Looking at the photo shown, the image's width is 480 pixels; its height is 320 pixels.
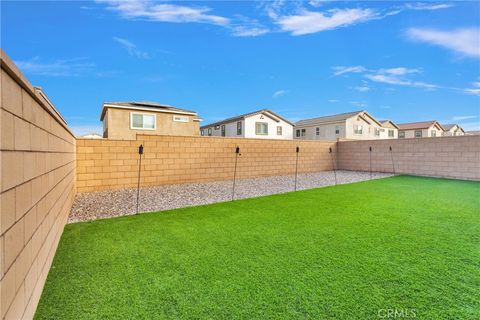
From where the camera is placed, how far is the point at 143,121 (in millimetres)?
14836

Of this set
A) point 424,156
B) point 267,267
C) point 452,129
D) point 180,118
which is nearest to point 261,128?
point 180,118

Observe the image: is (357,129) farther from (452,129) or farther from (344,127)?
(452,129)

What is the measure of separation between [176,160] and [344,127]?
19.2 meters

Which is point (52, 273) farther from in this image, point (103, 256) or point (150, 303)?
point (150, 303)

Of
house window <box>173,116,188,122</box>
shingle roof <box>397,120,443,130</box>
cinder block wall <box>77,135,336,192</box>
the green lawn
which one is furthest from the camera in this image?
shingle roof <box>397,120,443,130</box>

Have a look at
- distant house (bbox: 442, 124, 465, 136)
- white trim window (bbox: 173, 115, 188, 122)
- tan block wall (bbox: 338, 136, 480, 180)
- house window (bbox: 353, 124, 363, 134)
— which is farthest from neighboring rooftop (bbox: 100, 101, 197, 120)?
distant house (bbox: 442, 124, 465, 136)

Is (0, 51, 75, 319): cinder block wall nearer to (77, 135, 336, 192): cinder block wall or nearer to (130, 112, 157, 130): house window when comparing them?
(77, 135, 336, 192): cinder block wall

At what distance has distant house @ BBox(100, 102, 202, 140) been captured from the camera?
46.1ft

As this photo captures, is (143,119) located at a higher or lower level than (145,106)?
lower

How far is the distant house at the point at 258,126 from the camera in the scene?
2142 centimetres

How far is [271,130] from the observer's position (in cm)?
2295

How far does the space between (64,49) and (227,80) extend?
13552 mm

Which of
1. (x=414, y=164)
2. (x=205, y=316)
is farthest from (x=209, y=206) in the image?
(x=414, y=164)

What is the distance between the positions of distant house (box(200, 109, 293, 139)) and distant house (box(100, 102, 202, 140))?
6.04 meters
